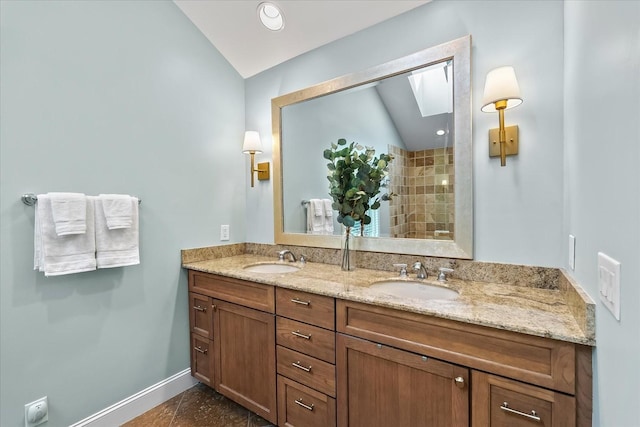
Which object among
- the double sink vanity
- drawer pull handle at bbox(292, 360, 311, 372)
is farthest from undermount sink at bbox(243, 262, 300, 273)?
drawer pull handle at bbox(292, 360, 311, 372)

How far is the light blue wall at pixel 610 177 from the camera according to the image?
0.54m

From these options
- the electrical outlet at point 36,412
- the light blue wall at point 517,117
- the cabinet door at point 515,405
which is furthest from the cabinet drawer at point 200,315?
the light blue wall at point 517,117

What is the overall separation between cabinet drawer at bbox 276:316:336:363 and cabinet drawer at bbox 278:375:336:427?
0.18m

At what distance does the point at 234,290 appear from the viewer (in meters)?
1.71

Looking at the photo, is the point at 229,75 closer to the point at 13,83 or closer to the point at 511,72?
the point at 13,83

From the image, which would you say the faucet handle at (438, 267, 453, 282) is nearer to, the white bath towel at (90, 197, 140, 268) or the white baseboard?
the white bath towel at (90, 197, 140, 268)

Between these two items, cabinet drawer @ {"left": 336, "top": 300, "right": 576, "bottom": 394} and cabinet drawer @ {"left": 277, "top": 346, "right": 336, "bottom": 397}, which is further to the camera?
cabinet drawer @ {"left": 277, "top": 346, "right": 336, "bottom": 397}

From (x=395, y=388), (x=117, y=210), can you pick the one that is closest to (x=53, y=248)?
(x=117, y=210)

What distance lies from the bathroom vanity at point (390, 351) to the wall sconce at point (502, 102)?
0.63 metres

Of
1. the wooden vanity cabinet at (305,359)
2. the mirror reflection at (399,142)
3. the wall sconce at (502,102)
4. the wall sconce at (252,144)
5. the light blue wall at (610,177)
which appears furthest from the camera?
the wall sconce at (252,144)

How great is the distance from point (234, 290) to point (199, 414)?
790mm

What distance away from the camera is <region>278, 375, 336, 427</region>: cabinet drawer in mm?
1329

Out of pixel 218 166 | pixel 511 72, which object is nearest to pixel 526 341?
pixel 511 72

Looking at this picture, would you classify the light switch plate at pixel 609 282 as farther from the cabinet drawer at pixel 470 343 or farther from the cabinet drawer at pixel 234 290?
the cabinet drawer at pixel 234 290
